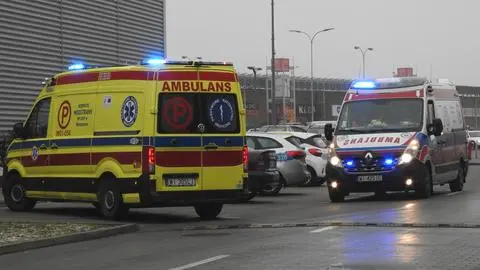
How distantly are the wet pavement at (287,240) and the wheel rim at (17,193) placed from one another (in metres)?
0.42

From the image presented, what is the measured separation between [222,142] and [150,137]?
1.38m

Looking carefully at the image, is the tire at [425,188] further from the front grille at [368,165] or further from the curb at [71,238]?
the curb at [71,238]

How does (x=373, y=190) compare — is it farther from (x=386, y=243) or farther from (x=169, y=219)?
(x=386, y=243)

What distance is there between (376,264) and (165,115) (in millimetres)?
5771

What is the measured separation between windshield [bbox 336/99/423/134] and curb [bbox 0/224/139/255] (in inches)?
255

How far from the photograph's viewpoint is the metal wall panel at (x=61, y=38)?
3103cm

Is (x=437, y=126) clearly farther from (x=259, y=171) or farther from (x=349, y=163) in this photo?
(x=259, y=171)

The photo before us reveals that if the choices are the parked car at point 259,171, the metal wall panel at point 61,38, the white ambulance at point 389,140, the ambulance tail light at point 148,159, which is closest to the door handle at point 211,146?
the ambulance tail light at point 148,159

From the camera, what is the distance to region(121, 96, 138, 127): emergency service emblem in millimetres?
13133

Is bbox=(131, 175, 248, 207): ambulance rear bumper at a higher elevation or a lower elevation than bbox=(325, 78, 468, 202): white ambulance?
lower

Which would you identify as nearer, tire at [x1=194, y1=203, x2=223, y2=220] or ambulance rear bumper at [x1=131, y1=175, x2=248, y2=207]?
ambulance rear bumper at [x1=131, y1=175, x2=248, y2=207]

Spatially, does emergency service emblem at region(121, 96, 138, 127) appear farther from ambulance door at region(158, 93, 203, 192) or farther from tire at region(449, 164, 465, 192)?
tire at region(449, 164, 465, 192)

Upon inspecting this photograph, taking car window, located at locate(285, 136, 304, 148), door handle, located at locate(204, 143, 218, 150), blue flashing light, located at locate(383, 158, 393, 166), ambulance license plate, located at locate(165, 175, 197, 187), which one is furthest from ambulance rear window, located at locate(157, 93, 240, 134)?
car window, located at locate(285, 136, 304, 148)

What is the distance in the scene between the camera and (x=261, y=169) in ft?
54.3
